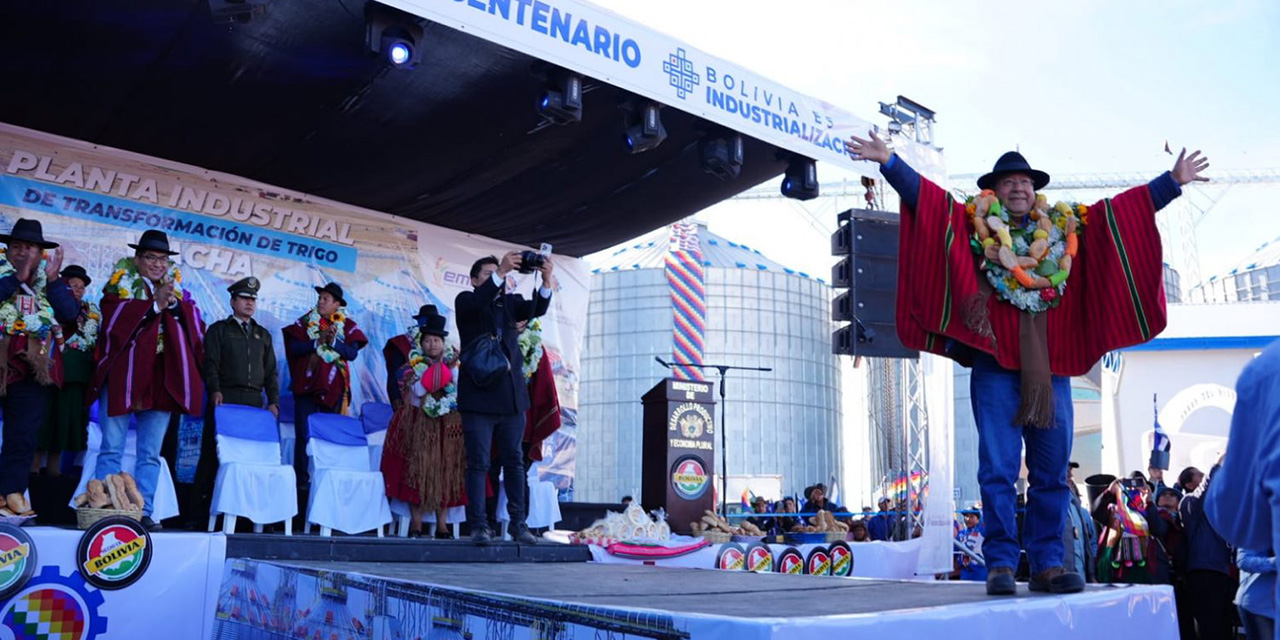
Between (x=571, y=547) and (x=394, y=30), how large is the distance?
291 centimetres

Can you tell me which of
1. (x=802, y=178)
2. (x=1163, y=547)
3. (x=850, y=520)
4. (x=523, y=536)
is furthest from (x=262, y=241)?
(x=1163, y=547)

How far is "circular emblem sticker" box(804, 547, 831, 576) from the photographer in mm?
7066

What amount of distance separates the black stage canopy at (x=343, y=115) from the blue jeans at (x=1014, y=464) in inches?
143

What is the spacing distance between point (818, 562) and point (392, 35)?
4498 mm

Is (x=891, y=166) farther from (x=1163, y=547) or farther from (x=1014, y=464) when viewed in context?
(x=1163, y=547)

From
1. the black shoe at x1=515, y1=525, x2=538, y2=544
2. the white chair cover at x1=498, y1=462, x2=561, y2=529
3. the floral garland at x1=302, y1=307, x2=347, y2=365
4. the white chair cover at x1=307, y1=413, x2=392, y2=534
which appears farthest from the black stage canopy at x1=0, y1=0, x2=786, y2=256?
the black shoe at x1=515, y1=525, x2=538, y2=544

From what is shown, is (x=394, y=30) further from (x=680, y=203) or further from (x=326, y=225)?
(x=680, y=203)

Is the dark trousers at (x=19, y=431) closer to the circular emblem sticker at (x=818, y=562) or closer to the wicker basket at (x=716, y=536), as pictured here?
the wicker basket at (x=716, y=536)

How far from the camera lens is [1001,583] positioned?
2.72m

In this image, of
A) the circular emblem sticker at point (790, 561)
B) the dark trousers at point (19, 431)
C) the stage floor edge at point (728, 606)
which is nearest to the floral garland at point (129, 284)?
the dark trousers at point (19, 431)

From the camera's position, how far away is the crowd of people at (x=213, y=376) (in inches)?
189

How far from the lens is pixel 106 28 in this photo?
534 centimetres

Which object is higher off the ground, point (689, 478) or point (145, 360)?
point (145, 360)

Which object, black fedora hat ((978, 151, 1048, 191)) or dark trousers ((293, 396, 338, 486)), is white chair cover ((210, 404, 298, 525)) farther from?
black fedora hat ((978, 151, 1048, 191))
